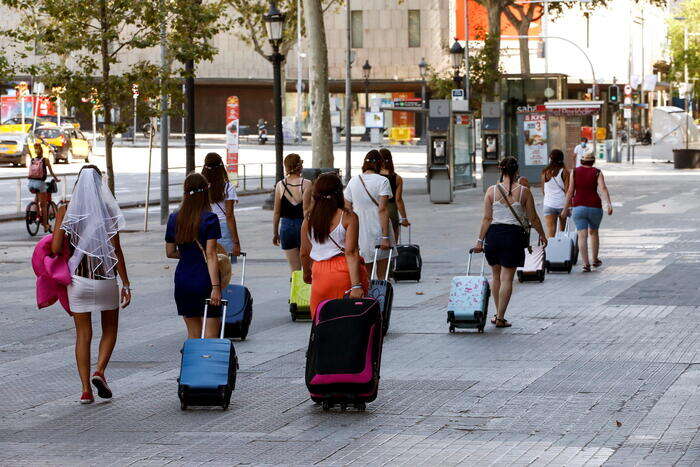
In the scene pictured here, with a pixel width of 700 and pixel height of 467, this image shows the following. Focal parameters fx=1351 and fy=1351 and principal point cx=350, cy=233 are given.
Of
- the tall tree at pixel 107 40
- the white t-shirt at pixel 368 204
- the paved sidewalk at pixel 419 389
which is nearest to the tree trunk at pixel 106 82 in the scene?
the tall tree at pixel 107 40

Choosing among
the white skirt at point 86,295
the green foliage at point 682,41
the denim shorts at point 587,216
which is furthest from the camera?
the green foliage at point 682,41

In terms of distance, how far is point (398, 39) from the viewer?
93812 mm

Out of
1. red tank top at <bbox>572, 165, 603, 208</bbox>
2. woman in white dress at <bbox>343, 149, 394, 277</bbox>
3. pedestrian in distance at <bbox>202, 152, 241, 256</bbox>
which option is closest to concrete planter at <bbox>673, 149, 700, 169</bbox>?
red tank top at <bbox>572, 165, 603, 208</bbox>

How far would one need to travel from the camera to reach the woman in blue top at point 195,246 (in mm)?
9562

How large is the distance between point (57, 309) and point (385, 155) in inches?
158

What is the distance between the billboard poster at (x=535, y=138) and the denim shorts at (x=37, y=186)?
19.6m

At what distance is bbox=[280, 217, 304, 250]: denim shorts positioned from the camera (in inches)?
559

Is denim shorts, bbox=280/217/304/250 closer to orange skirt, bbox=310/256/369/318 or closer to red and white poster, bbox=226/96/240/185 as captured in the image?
orange skirt, bbox=310/256/369/318

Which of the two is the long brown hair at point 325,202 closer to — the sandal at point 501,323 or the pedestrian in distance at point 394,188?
the sandal at point 501,323

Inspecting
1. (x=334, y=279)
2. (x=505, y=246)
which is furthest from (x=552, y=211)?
(x=334, y=279)

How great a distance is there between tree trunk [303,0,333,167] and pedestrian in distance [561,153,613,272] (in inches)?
661

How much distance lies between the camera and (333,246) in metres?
9.75

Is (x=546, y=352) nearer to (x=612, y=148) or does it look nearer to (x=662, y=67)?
(x=612, y=148)

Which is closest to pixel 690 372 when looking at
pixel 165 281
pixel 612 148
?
pixel 165 281
